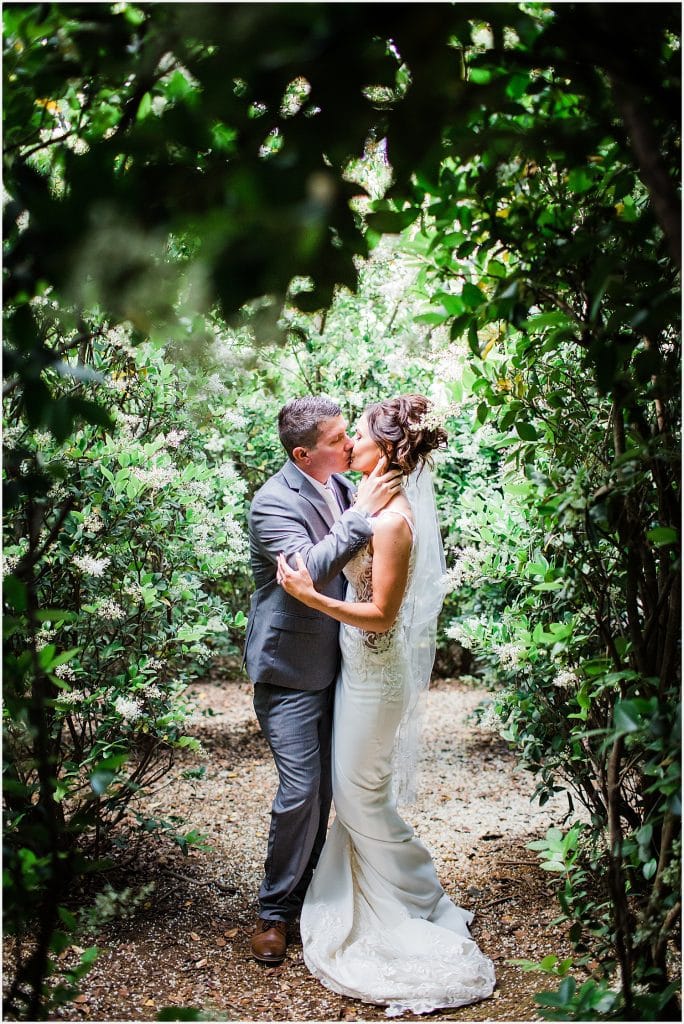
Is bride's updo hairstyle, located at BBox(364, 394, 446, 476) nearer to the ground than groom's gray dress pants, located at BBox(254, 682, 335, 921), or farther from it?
farther from it

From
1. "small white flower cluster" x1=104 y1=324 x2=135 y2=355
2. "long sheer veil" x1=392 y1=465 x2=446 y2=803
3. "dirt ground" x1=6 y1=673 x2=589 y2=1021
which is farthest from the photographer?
"long sheer veil" x1=392 y1=465 x2=446 y2=803

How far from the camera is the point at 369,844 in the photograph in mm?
3369

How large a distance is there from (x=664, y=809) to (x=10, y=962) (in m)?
2.27

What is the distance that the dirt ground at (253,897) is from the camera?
292cm

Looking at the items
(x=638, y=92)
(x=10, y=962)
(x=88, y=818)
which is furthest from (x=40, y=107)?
(x=10, y=962)

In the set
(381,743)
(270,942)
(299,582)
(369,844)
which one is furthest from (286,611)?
(270,942)

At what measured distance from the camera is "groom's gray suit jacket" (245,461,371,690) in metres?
3.44

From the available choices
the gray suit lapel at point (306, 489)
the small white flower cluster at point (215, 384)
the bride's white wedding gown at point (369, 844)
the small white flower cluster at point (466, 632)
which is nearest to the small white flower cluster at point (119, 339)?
the small white flower cluster at point (215, 384)

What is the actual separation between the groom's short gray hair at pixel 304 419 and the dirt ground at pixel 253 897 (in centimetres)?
153

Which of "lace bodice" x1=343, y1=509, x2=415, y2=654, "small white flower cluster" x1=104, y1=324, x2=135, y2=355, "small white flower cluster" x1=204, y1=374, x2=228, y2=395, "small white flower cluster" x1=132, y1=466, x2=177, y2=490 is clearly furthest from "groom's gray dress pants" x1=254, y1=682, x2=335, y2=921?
"small white flower cluster" x1=104, y1=324, x2=135, y2=355

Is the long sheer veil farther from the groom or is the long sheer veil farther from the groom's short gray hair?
the groom's short gray hair

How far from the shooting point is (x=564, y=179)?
2096 mm

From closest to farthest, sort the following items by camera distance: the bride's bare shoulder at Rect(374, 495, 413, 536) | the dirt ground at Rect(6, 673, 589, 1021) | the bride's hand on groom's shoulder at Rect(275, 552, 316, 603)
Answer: the dirt ground at Rect(6, 673, 589, 1021)
the bride's hand on groom's shoulder at Rect(275, 552, 316, 603)
the bride's bare shoulder at Rect(374, 495, 413, 536)

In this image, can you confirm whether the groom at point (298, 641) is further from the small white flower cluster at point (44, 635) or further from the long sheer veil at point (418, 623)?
the small white flower cluster at point (44, 635)
